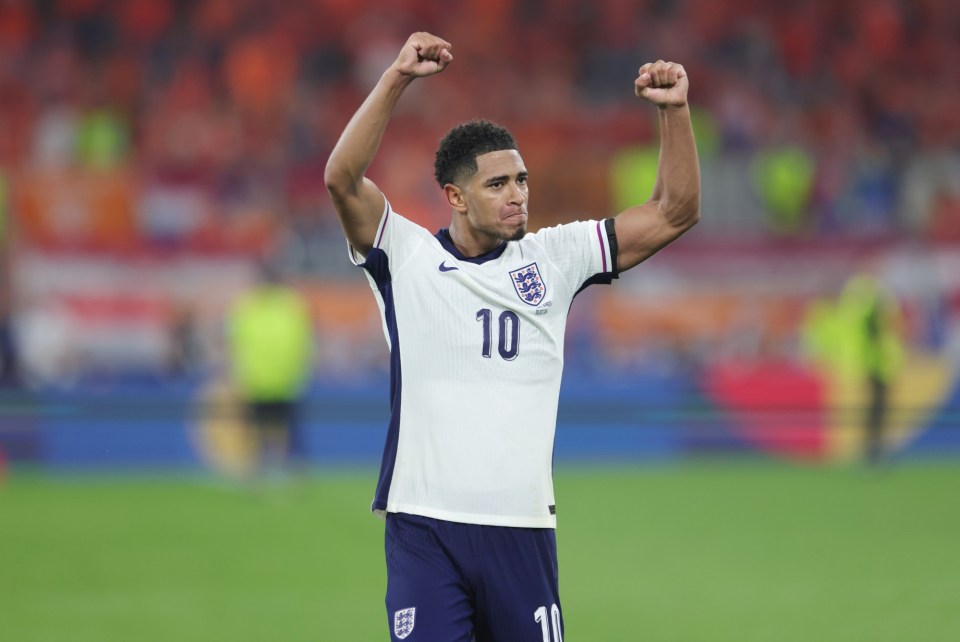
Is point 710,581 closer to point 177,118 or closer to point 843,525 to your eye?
point 843,525

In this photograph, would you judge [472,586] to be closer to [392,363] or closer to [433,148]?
[392,363]

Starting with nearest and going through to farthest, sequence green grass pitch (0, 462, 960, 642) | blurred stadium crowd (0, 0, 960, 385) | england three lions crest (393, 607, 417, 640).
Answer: england three lions crest (393, 607, 417, 640), green grass pitch (0, 462, 960, 642), blurred stadium crowd (0, 0, 960, 385)

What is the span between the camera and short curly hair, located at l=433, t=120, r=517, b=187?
420 cm

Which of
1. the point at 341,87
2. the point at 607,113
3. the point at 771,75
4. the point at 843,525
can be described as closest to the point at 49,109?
the point at 341,87

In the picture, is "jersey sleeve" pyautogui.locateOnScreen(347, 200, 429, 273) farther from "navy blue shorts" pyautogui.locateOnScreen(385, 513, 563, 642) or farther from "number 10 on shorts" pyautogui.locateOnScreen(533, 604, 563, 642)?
"number 10 on shorts" pyautogui.locateOnScreen(533, 604, 563, 642)

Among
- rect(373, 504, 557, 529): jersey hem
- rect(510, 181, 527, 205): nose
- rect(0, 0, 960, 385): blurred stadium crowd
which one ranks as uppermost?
rect(0, 0, 960, 385): blurred stadium crowd

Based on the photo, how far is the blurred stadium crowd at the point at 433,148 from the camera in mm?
14812

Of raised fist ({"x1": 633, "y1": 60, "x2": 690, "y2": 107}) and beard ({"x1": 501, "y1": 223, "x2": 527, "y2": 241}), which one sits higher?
raised fist ({"x1": 633, "y1": 60, "x2": 690, "y2": 107})

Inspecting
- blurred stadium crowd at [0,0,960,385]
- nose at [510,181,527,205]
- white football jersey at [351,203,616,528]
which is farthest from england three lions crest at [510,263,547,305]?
blurred stadium crowd at [0,0,960,385]

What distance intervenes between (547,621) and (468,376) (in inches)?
30.4

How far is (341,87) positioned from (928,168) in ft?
27.9

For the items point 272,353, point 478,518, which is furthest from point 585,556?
point 478,518

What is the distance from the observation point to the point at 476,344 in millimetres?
4062

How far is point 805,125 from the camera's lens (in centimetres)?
2048
